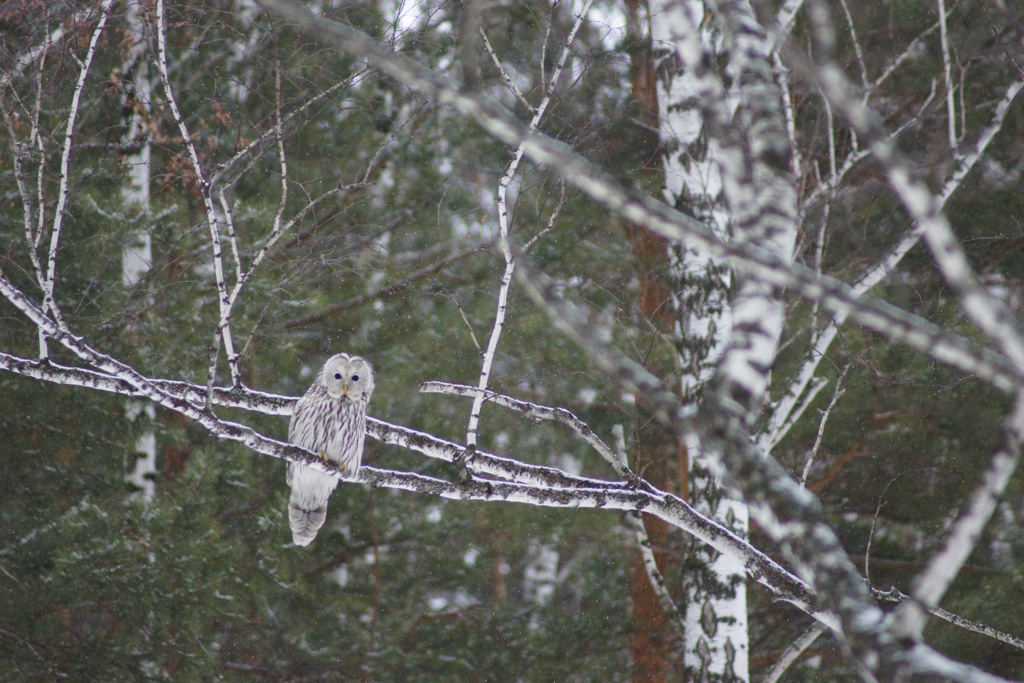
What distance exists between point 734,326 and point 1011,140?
4.91 metres

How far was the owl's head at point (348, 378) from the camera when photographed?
3.34 m

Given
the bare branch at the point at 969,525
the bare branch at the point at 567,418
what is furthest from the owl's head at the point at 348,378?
the bare branch at the point at 969,525

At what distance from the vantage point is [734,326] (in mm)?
1066

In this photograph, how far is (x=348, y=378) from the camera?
3365mm

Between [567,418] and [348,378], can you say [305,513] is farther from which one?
[567,418]

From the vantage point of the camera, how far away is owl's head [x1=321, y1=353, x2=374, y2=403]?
334cm

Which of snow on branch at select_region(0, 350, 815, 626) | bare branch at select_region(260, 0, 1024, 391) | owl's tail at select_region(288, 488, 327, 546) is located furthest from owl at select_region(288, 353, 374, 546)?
bare branch at select_region(260, 0, 1024, 391)

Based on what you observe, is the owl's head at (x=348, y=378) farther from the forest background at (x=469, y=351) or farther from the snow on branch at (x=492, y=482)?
the snow on branch at (x=492, y=482)

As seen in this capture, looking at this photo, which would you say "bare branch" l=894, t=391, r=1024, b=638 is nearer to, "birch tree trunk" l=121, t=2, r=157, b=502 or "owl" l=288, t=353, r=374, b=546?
"owl" l=288, t=353, r=374, b=546

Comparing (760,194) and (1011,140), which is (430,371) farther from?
(760,194)

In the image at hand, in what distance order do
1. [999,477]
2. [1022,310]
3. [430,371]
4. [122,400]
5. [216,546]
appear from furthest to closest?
1. [430,371]
2. [122,400]
3. [216,546]
4. [1022,310]
5. [999,477]

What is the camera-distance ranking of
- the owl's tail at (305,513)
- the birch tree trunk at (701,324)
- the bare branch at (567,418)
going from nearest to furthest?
the bare branch at (567,418) → the owl's tail at (305,513) → the birch tree trunk at (701,324)

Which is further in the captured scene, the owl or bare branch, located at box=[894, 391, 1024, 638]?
the owl

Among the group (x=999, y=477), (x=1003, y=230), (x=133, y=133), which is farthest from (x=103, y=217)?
(x=1003, y=230)
